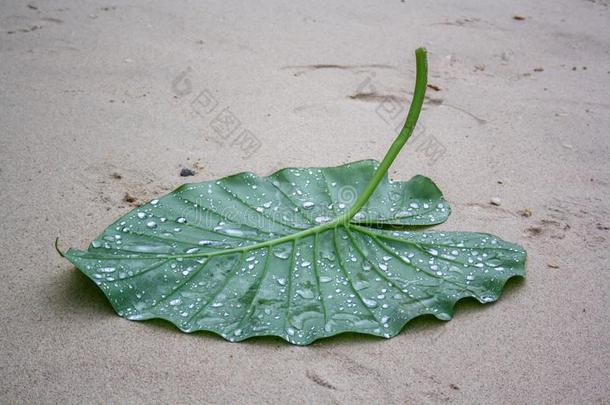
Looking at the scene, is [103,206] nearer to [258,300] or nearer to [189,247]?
[189,247]

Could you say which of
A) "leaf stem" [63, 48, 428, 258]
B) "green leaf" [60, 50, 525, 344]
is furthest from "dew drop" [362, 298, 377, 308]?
"leaf stem" [63, 48, 428, 258]

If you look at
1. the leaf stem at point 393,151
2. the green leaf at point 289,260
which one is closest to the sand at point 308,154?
the green leaf at point 289,260

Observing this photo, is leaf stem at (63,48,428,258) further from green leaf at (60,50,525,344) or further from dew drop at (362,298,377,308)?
dew drop at (362,298,377,308)

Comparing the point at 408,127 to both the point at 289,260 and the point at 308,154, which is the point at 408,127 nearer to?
the point at 289,260

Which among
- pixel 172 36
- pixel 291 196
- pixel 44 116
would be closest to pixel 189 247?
pixel 291 196

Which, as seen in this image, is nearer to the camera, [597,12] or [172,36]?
[172,36]

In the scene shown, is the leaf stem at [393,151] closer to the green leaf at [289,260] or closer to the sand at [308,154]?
the green leaf at [289,260]
